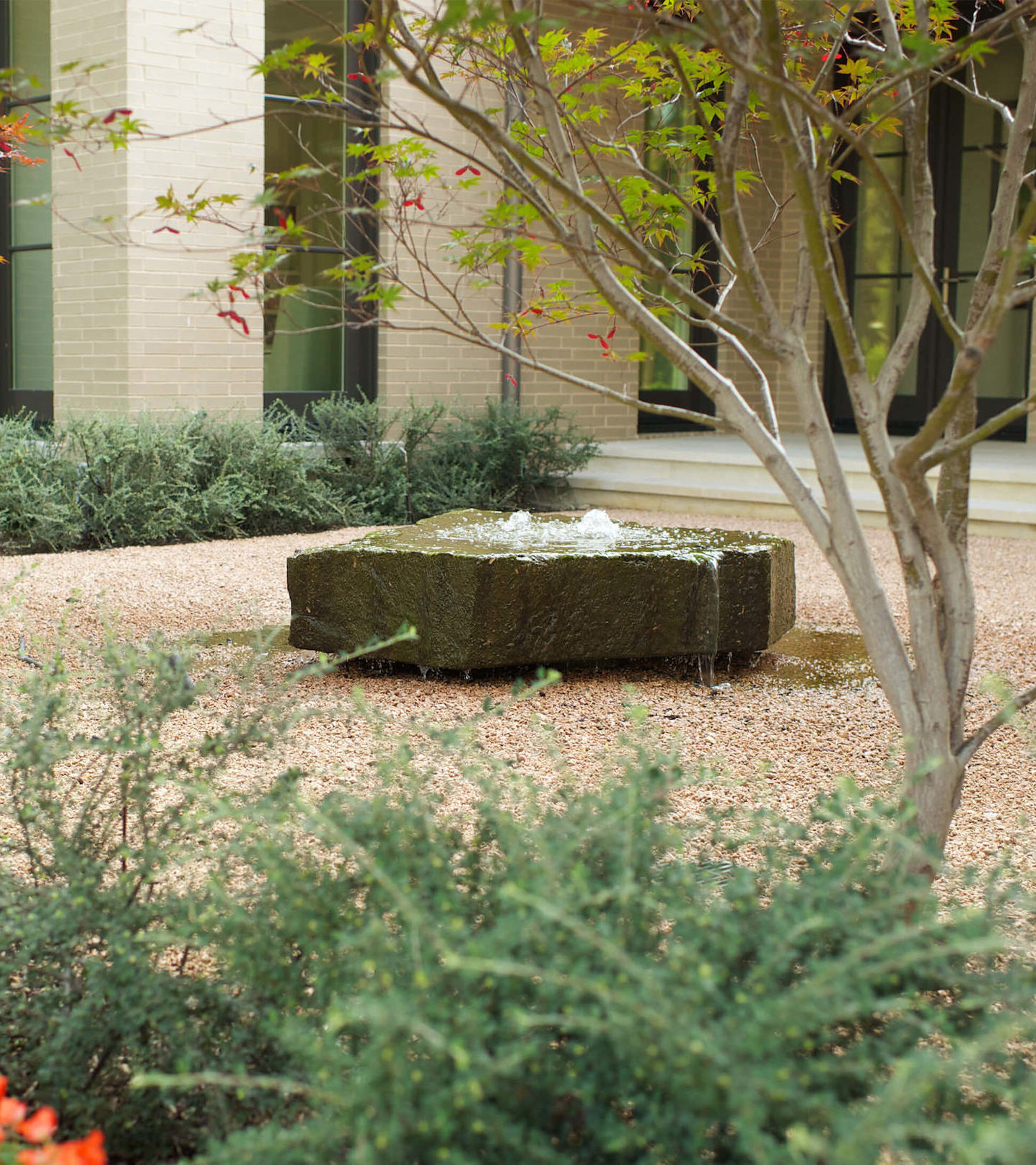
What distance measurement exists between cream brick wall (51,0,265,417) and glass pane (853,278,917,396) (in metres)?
5.84

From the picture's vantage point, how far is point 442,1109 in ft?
4.21

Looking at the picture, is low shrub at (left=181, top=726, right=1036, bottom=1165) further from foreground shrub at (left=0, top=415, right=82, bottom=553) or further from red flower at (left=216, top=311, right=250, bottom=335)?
foreground shrub at (left=0, top=415, right=82, bottom=553)

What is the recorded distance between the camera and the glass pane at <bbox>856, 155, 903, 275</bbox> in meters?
11.8

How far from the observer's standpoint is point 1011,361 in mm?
11312

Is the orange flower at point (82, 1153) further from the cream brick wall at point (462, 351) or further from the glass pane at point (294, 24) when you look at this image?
the glass pane at point (294, 24)

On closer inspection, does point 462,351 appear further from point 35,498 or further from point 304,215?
point 35,498

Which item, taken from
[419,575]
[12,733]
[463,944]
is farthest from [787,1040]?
[419,575]

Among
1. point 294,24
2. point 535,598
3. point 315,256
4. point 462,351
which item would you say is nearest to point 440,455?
point 462,351

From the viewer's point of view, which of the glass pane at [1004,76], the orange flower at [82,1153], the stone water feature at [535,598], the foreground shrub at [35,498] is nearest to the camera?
the orange flower at [82,1153]

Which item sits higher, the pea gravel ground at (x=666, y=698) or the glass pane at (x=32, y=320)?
the glass pane at (x=32, y=320)

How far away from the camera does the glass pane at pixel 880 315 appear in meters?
11.8

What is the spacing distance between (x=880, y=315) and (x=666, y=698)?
8481 millimetres

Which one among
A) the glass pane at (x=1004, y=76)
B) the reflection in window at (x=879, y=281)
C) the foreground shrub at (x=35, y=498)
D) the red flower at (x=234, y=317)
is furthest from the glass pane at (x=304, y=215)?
the red flower at (x=234, y=317)

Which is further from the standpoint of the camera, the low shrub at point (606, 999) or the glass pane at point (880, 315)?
the glass pane at point (880, 315)
